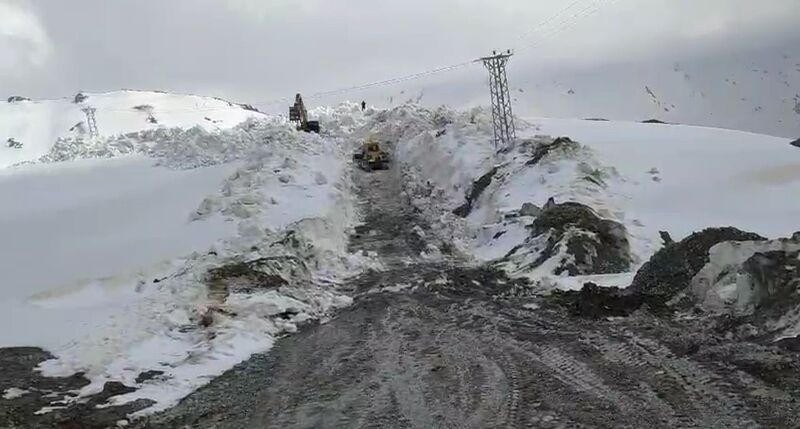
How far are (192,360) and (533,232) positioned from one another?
29.5ft

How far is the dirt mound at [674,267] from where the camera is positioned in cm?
1129

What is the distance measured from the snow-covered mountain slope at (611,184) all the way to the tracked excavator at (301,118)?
12291mm

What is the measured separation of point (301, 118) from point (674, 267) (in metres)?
36.6

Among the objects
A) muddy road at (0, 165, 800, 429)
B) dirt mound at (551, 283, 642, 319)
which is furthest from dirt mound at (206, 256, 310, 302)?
dirt mound at (551, 283, 642, 319)

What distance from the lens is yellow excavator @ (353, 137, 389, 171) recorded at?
111 feet

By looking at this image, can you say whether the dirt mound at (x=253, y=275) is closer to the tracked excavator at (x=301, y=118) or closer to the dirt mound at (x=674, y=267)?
the dirt mound at (x=674, y=267)

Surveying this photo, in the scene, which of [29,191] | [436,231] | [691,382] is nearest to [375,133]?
[29,191]

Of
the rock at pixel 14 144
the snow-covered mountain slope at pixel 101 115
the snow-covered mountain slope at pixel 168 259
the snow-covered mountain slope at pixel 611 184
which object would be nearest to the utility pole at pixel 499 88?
the snow-covered mountain slope at pixel 611 184

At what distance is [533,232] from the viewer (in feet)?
55.0

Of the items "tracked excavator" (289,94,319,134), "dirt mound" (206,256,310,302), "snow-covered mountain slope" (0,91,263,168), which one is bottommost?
"dirt mound" (206,256,310,302)

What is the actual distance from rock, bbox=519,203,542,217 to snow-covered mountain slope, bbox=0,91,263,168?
116m

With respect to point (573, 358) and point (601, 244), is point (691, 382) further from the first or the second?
point (601, 244)

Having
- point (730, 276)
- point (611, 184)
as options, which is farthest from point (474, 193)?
point (730, 276)

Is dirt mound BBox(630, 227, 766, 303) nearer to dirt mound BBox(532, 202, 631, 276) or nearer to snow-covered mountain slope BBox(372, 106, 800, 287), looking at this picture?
snow-covered mountain slope BBox(372, 106, 800, 287)
